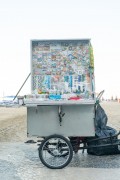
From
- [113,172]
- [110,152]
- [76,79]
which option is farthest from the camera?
[110,152]

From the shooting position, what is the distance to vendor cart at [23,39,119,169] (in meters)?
7.03

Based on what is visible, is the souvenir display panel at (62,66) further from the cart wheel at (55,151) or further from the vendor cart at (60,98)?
the cart wheel at (55,151)

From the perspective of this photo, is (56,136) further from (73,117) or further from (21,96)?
(21,96)

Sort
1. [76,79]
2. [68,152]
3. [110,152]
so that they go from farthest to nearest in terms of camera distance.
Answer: [110,152] < [76,79] < [68,152]

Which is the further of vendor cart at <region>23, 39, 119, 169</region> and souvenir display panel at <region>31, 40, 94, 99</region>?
souvenir display panel at <region>31, 40, 94, 99</region>

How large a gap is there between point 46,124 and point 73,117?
0.52 m

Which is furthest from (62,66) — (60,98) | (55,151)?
(55,151)

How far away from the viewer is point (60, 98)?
7055mm

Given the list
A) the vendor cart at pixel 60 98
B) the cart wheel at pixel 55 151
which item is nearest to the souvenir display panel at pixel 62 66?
the vendor cart at pixel 60 98

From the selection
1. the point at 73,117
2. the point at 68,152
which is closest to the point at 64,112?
the point at 73,117

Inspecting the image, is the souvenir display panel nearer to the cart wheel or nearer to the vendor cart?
the vendor cart

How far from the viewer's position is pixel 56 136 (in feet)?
23.0

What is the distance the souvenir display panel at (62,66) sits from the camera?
25.1 feet

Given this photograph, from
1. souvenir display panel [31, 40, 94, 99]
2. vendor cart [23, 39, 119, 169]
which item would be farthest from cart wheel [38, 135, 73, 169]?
souvenir display panel [31, 40, 94, 99]
